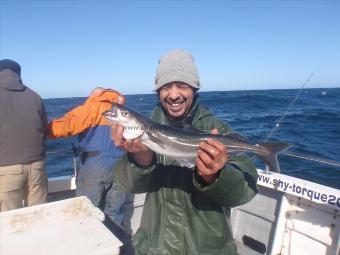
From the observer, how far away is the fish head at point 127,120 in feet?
10.9

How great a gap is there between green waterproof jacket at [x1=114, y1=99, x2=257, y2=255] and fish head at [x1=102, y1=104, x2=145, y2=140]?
35 cm

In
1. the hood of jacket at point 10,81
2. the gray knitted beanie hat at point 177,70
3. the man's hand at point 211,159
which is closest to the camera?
the man's hand at point 211,159

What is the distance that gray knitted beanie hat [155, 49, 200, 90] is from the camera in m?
3.17

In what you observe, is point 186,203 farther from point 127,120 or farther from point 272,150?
point 272,150

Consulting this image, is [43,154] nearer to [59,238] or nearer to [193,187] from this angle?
[59,238]

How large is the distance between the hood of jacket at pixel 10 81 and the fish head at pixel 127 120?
8.81 feet

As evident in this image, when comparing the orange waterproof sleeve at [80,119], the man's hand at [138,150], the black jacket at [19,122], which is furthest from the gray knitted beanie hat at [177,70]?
the black jacket at [19,122]

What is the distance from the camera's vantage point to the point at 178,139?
11.0ft

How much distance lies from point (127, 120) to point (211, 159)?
1218 millimetres

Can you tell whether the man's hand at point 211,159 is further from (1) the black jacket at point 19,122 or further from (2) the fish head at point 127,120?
(1) the black jacket at point 19,122

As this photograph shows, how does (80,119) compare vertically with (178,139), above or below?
below

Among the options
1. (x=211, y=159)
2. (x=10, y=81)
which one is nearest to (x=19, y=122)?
(x=10, y=81)

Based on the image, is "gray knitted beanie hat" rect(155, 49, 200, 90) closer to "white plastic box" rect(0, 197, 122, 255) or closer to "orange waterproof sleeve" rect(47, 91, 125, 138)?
"white plastic box" rect(0, 197, 122, 255)

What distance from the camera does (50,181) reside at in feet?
22.3
